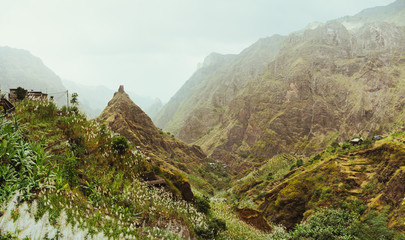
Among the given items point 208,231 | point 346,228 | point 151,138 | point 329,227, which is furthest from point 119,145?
point 151,138

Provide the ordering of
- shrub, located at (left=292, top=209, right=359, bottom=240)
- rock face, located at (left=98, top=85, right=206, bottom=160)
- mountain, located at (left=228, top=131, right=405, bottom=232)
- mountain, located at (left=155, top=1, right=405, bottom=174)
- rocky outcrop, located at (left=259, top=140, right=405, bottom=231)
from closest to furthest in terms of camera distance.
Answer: shrub, located at (left=292, top=209, right=359, bottom=240)
mountain, located at (left=228, top=131, right=405, bottom=232)
rocky outcrop, located at (left=259, top=140, right=405, bottom=231)
rock face, located at (left=98, top=85, right=206, bottom=160)
mountain, located at (left=155, top=1, right=405, bottom=174)

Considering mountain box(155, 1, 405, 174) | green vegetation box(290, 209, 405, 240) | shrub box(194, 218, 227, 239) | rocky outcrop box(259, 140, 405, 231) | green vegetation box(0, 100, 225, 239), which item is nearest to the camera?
green vegetation box(0, 100, 225, 239)

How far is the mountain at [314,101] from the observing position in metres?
99.3

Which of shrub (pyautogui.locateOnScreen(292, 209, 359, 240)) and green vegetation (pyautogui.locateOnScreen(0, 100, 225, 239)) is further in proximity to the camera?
shrub (pyautogui.locateOnScreen(292, 209, 359, 240))

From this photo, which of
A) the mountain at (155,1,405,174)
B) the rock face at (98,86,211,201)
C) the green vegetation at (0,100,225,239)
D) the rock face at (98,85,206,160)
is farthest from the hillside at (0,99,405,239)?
the mountain at (155,1,405,174)

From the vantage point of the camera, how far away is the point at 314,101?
119 metres

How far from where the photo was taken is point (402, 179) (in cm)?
1511

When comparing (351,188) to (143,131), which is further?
(143,131)

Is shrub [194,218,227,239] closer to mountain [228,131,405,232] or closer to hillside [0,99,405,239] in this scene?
hillside [0,99,405,239]

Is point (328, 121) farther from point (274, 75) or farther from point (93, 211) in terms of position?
point (93, 211)

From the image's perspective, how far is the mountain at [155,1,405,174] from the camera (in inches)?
3910

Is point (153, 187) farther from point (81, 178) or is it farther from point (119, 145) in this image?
point (81, 178)

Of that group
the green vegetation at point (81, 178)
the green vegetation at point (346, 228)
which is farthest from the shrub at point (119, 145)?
the green vegetation at point (346, 228)

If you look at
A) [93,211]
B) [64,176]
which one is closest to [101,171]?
[64,176]
